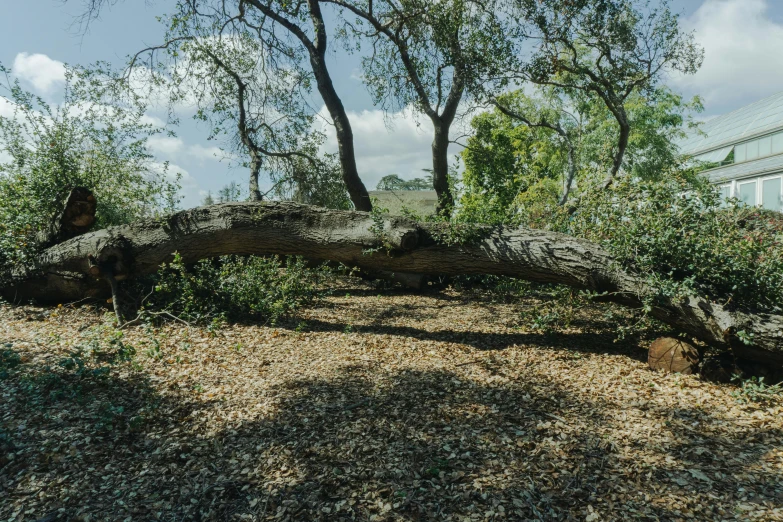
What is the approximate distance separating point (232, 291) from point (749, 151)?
31213mm

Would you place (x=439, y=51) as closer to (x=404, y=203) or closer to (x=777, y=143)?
(x=404, y=203)

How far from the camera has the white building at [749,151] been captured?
936 inches

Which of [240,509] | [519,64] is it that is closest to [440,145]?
[519,64]

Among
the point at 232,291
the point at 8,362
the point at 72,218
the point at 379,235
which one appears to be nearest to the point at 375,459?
the point at 379,235

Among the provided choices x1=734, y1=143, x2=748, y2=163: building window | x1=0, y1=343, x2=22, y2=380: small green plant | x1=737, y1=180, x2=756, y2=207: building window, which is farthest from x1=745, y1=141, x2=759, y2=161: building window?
x1=0, y1=343, x2=22, y2=380: small green plant

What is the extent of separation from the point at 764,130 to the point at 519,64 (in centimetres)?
2376

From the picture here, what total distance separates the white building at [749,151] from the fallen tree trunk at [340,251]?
21.3 meters

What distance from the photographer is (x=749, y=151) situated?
27328 mm

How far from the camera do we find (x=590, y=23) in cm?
1055

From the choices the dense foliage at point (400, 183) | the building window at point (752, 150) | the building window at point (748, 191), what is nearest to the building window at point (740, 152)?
the building window at point (752, 150)

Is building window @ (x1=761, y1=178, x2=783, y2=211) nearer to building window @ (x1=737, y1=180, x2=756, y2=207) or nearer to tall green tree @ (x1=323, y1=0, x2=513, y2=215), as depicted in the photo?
building window @ (x1=737, y1=180, x2=756, y2=207)

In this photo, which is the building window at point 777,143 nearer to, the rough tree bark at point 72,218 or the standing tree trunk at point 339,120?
the standing tree trunk at point 339,120

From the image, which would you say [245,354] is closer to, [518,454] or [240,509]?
[240,509]

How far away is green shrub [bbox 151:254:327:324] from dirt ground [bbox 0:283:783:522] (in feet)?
3.09
